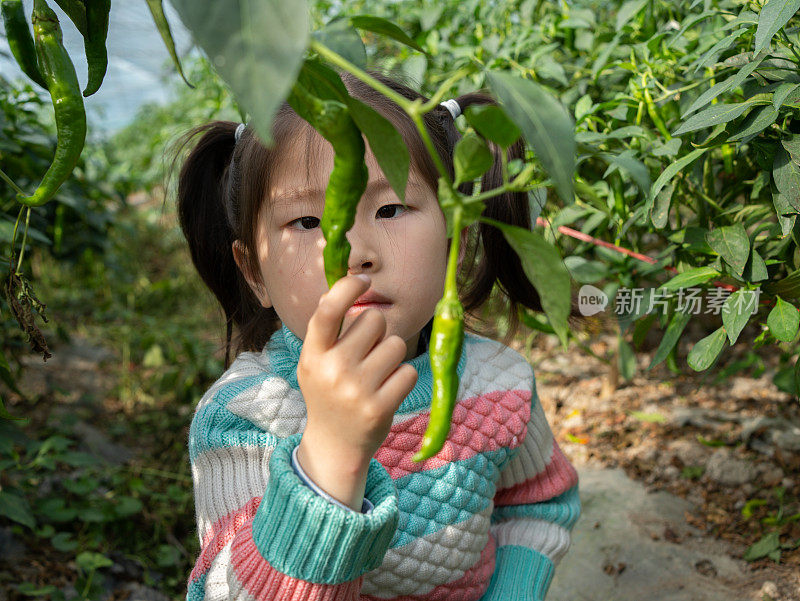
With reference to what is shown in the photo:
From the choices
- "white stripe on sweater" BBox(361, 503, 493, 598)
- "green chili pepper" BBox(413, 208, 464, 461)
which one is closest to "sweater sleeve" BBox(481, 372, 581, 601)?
"white stripe on sweater" BBox(361, 503, 493, 598)

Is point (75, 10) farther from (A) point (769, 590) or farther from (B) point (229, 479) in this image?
(A) point (769, 590)

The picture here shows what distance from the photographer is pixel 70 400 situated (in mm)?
2375

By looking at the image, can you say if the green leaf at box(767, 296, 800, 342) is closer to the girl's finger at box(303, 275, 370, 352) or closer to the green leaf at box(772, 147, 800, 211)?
the green leaf at box(772, 147, 800, 211)

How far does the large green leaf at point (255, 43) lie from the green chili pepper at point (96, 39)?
27cm

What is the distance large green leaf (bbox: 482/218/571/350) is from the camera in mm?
442

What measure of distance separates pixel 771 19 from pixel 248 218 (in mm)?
660

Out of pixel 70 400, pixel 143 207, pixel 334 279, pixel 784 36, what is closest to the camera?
pixel 334 279

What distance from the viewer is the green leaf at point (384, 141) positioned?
1.52 ft

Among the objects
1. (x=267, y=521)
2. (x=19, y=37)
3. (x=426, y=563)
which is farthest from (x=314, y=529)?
(x=19, y=37)

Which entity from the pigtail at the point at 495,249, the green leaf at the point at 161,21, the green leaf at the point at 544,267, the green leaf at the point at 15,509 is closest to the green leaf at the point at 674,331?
the pigtail at the point at 495,249

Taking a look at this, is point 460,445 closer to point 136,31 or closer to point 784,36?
point 784,36

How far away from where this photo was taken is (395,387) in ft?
2.01

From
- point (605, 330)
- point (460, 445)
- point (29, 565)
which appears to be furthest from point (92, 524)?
point (605, 330)

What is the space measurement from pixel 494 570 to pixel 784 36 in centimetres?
87
